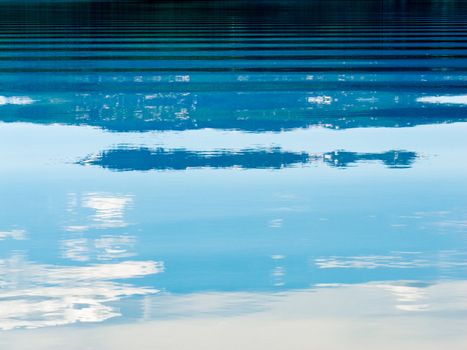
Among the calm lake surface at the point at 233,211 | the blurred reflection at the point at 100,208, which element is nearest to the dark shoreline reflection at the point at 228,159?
the calm lake surface at the point at 233,211

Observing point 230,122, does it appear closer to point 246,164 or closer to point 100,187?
point 246,164

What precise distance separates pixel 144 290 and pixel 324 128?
240 centimetres

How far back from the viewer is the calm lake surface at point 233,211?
2240 mm

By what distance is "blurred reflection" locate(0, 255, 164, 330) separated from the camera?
2264 millimetres

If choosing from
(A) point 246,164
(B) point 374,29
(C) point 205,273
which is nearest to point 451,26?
(B) point 374,29

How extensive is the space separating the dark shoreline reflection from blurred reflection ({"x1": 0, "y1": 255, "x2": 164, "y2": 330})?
1229mm

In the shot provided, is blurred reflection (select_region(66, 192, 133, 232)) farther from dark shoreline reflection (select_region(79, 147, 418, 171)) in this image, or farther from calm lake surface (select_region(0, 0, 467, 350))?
dark shoreline reflection (select_region(79, 147, 418, 171))

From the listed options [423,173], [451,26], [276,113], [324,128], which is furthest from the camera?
[451,26]

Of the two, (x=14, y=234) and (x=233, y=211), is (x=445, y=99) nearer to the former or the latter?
(x=233, y=211)

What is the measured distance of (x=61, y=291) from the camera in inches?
95.9

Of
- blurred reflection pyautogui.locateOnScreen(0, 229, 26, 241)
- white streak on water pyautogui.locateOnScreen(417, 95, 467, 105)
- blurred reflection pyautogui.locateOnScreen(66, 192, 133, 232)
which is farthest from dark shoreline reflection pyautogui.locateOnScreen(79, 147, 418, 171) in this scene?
white streak on water pyautogui.locateOnScreen(417, 95, 467, 105)

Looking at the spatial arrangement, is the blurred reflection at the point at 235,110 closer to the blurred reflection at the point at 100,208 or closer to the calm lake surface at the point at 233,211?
the calm lake surface at the point at 233,211

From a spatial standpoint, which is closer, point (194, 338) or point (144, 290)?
point (194, 338)

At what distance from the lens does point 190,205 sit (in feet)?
10.8
